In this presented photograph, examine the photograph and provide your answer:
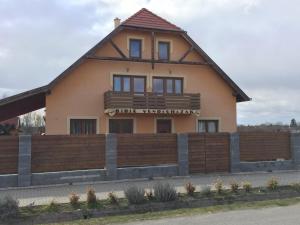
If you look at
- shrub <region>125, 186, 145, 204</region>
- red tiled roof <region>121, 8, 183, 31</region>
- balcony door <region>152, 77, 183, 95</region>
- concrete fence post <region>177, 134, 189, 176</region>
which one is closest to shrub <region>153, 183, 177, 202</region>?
shrub <region>125, 186, 145, 204</region>

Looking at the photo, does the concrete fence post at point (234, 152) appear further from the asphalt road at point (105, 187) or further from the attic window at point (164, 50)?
the attic window at point (164, 50)

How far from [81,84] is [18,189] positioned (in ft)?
36.2

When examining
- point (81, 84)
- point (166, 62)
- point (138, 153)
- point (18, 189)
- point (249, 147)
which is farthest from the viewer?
point (166, 62)

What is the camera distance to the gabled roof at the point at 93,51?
2398cm

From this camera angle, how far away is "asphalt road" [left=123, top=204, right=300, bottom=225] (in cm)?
957

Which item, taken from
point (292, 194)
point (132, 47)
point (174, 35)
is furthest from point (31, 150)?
point (174, 35)

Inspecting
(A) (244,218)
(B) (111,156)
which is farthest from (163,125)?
(A) (244,218)

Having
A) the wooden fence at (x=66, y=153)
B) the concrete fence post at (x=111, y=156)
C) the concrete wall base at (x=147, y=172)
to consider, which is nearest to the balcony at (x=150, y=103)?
the concrete wall base at (x=147, y=172)

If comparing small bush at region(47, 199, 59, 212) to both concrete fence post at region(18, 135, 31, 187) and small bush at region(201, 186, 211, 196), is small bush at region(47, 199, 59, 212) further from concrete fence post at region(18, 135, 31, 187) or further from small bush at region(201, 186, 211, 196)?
concrete fence post at region(18, 135, 31, 187)

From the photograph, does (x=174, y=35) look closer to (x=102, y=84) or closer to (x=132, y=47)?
(x=132, y=47)

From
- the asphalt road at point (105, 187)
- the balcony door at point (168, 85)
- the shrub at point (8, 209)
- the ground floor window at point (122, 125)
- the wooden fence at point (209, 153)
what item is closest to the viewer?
the shrub at point (8, 209)

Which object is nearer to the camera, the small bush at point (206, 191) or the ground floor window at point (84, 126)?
the small bush at point (206, 191)

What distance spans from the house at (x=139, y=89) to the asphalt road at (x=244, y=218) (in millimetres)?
14613

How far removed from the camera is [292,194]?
13.4 meters
